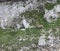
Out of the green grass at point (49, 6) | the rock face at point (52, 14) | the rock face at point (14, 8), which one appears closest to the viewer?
the rock face at point (52, 14)

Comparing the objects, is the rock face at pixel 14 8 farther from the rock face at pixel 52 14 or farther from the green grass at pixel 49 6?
the rock face at pixel 52 14

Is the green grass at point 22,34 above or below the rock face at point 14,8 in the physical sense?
below

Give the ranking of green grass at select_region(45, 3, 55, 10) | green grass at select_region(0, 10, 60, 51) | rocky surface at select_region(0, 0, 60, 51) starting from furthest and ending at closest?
green grass at select_region(45, 3, 55, 10)
green grass at select_region(0, 10, 60, 51)
rocky surface at select_region(0, 0, 60, 51)

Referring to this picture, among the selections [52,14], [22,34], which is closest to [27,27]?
[22,34]

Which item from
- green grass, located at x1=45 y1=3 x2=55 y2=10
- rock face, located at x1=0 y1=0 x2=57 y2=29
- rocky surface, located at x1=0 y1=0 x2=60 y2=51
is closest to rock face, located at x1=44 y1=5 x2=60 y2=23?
rocky surface, located at x1=0 y1=0 x2=60 y2=51

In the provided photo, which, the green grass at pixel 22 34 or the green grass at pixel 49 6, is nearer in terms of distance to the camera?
the green grass at pixel 22 34

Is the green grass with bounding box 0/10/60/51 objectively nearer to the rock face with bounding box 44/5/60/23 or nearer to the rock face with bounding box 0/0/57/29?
the rock face with bounding box 44/5/60/23

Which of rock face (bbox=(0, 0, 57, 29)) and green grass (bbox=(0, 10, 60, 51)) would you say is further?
rock face (bbox=(0, 0, 57, 29))

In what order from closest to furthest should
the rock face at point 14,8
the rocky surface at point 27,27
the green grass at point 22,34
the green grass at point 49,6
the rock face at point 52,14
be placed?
the rocky surface at point 27,27
the green grass at point 22,34
the rock face at point 52,14
the rock face at point 14,8
the green grass at point 49,6

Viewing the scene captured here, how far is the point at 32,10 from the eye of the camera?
12961mm

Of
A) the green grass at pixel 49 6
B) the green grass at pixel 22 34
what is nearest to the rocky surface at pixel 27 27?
the green grass at pixel 22 34

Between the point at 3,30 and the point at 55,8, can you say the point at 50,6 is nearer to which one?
the point at 55,8

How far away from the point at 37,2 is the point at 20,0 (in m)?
0.85

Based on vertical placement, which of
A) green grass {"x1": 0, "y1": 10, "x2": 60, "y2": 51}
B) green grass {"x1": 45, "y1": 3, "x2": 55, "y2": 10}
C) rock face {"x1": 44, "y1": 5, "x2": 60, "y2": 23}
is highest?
green grass {"x1": 45, "y1": 3, "x2": 55, "y2": 10}
